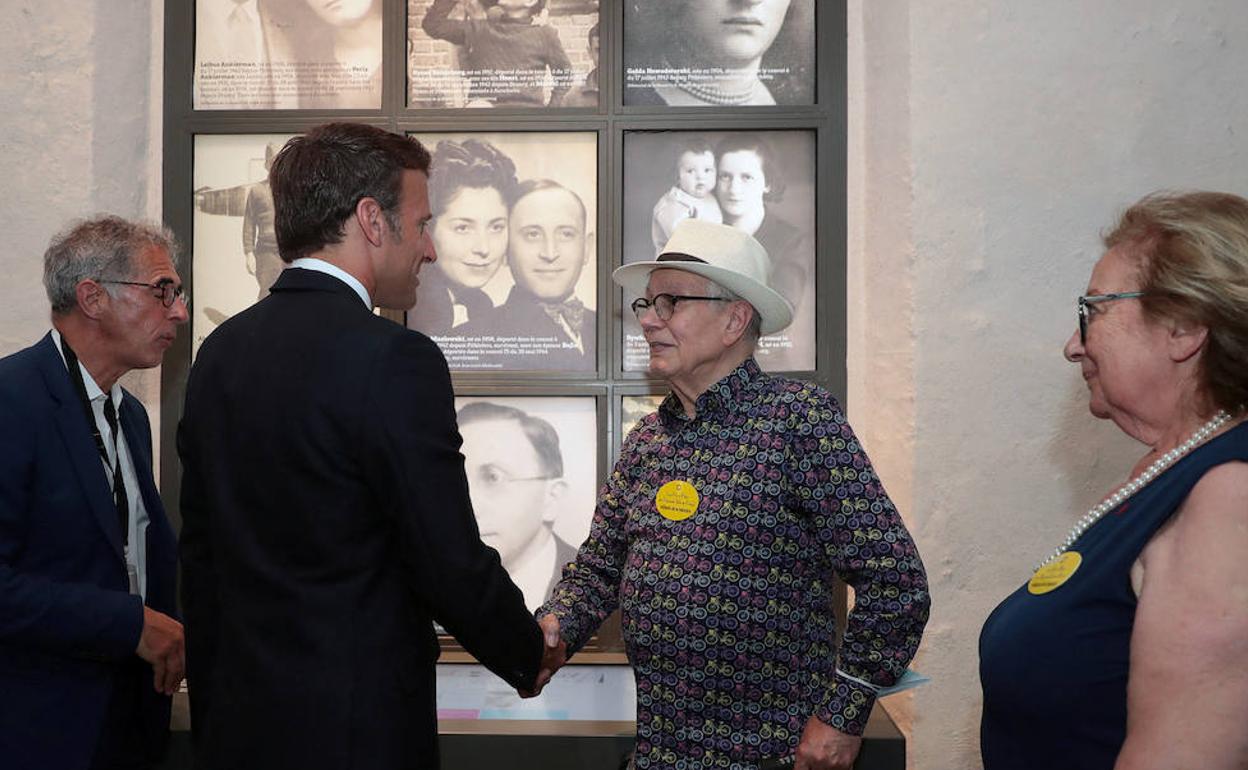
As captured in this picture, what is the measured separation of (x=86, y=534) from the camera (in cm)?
226

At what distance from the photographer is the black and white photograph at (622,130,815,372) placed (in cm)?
330

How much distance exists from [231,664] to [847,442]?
3.79 feet

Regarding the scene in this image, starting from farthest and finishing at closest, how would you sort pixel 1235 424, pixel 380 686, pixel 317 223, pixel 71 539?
1. pixel 71 539
2. pixel 317 223
3. pixel 380 686
4. pixel 1235 424

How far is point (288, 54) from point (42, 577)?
1.84 metres

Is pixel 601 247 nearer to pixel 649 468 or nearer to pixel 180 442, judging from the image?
pixel 649 468

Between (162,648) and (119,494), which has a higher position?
(119,494)

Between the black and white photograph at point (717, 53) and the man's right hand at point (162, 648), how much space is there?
194 cm

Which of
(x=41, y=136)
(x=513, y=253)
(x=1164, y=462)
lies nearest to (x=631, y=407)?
(x=513, y=253)

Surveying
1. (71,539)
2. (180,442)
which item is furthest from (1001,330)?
(71,539)

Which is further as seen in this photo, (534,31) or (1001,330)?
(534,31)

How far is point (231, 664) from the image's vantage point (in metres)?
1.80

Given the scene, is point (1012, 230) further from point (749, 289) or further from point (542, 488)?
point (542, 488)

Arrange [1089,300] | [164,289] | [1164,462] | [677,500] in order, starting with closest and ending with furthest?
[1164,462] < [1089,300] < [677,500] < [164,289]

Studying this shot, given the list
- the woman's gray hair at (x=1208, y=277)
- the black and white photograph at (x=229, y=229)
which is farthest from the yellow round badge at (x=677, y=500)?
the black and white photograph at (x=229, y=229)
